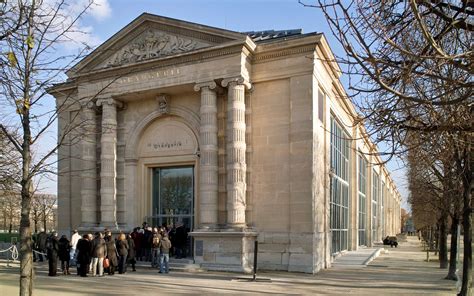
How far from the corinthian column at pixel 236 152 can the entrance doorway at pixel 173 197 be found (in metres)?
3.64

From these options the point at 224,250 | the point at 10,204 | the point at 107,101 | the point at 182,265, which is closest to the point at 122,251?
the point at 182,265

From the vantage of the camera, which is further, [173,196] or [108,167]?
[173,196]

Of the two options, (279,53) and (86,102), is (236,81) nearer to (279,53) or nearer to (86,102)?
(279,53)

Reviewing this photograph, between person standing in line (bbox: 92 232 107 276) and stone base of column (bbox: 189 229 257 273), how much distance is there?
402 centimetres

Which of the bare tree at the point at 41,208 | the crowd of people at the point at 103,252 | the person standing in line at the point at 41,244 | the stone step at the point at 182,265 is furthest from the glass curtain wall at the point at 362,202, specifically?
the bare tree at the point at 41,208

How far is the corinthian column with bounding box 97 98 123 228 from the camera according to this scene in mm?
22578

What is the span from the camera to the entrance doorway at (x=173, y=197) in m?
23.0

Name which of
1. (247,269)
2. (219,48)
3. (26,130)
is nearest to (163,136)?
(219,48)

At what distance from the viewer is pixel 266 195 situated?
20.3 metres

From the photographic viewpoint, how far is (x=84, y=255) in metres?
17.0

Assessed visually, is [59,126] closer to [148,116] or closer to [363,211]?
[148,116]

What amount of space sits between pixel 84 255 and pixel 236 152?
709 cm

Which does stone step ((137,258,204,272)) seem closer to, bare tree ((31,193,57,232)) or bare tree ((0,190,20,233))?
bare tree ((0,190,20,233))

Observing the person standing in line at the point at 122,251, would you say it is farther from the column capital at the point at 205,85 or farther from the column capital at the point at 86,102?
the column capital at the point at 205,85
